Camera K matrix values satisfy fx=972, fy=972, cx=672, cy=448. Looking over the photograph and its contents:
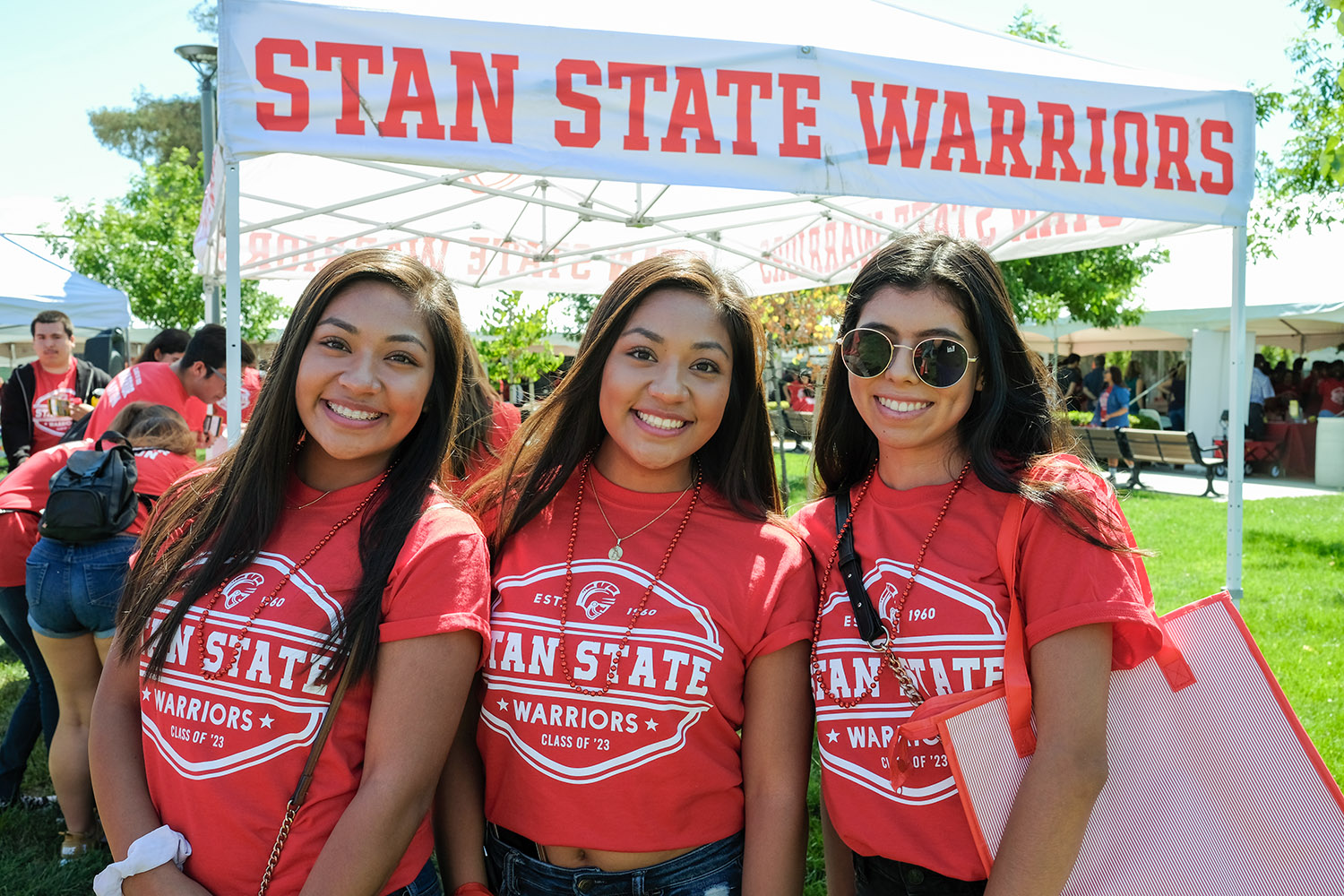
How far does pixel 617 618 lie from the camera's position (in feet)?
5.81

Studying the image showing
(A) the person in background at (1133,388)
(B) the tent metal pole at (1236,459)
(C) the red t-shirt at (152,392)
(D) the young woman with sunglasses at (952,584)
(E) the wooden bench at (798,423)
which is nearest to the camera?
(D) the young woman with sunglasses at (952,584)

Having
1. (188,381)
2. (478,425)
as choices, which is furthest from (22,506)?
(478,425)

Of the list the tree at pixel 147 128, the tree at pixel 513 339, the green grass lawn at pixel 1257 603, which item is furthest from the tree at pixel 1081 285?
the tree at pixel 147 128

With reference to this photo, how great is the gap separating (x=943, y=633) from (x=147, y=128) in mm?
36651

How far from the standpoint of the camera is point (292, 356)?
189 centimetres

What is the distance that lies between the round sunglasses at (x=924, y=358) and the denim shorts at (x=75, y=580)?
117 inches

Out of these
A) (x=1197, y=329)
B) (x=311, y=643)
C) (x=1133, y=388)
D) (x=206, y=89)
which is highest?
(x=206, y=89)

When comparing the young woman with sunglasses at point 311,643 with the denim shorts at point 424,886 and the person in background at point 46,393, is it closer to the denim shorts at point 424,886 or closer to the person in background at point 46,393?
the denim shorts at point 424,886

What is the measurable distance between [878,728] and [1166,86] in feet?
10.5

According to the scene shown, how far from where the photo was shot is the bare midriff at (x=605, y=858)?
1.74 metres

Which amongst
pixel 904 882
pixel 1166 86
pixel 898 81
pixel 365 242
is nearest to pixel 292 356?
pixel 904 882

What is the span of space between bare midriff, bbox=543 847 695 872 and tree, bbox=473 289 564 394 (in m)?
6.67

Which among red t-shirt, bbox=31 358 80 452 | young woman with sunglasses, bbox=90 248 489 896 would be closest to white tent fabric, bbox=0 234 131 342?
red t-shirt, bbox=31 358 80 452

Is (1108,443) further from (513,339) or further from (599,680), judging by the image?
(599,680)
